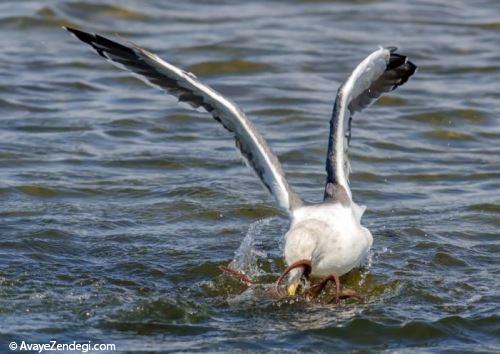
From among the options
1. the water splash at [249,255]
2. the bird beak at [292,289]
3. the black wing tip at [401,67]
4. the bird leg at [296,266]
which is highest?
the black wing tip at [401,67]

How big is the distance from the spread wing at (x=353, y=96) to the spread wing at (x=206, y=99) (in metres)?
0.39

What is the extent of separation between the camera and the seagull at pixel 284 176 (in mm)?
8758

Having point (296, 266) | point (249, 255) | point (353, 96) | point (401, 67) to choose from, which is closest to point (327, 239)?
point (296, 266)

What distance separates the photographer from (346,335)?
8.14 metres

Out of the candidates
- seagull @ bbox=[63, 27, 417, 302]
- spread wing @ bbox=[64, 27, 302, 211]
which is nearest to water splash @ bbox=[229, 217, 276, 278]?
seagull @ bbox=[63, 27, 417, 302]

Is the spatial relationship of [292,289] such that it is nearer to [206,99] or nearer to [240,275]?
[240,275]

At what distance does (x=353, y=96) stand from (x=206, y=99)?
4.78 ft

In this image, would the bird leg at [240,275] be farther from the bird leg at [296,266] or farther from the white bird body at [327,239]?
the white bird body at [327,239]

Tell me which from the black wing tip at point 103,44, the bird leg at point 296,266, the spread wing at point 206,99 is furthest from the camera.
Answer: the black wing tip at point 103,44

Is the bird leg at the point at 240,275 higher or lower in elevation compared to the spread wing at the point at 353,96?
lower

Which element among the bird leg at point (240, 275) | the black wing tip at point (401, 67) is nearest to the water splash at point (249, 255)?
the bird leg at point (240, 275)

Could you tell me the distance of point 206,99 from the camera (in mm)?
9562

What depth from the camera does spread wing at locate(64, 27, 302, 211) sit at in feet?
30.6

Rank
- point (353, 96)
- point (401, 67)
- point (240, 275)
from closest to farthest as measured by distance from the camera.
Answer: point (240, 275), point (353, 96), point (401, 67)
